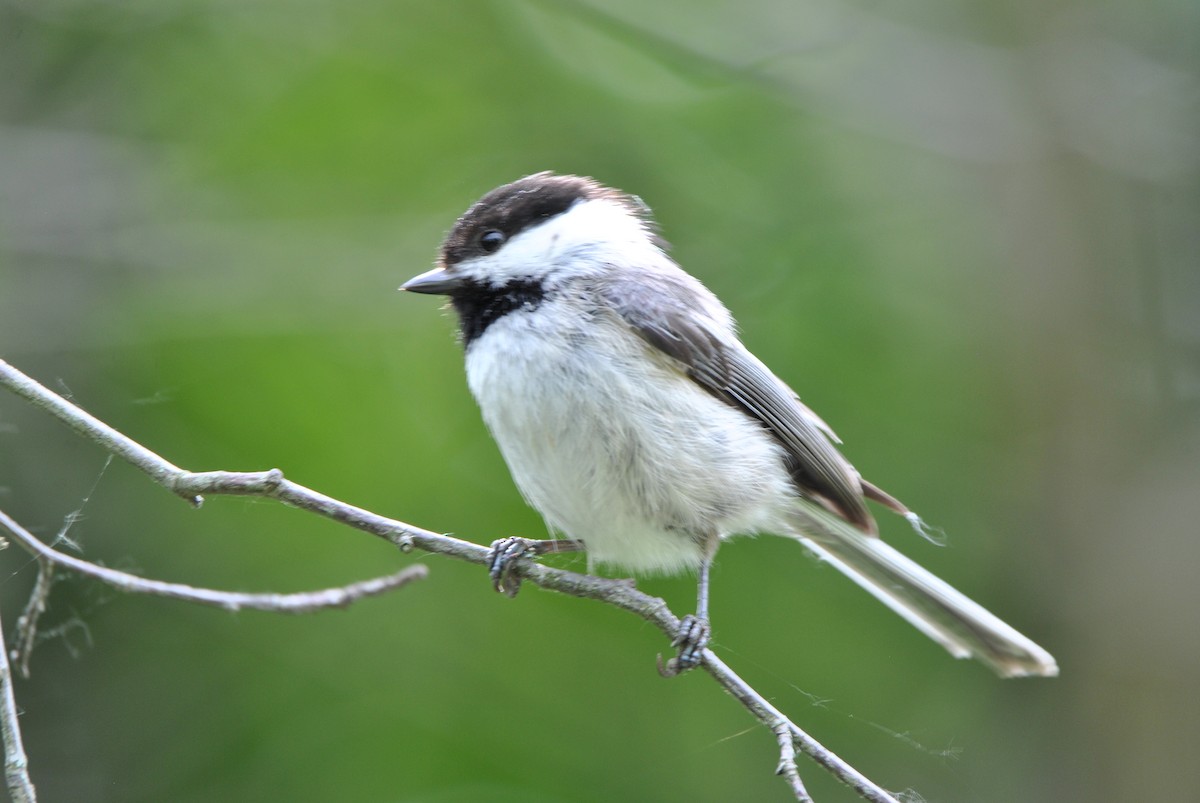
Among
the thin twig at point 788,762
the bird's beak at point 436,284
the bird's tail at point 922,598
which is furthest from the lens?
the bird's tail at point 922,598

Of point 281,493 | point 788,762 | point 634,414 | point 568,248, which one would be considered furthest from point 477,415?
point 788,762

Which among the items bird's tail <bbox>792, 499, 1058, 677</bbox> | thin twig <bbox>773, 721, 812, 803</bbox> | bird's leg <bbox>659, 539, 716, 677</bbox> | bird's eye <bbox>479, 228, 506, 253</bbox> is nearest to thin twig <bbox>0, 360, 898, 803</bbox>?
thin twig <bbox>773, 721, 812, 803</bbox>

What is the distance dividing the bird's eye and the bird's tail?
1156mm

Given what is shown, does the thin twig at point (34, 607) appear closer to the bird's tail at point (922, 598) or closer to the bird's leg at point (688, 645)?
the bird's leg at point (688, 645)

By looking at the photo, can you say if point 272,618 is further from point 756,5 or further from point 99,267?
point 756,5

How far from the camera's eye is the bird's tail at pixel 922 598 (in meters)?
3.06

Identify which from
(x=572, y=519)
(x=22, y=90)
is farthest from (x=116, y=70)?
(x=572, y=519)

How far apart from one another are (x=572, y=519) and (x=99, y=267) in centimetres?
304

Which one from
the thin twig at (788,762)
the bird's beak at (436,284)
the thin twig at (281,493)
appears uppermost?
the bird's beak at (436,284)

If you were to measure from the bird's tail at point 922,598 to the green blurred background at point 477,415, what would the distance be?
1.68 feet

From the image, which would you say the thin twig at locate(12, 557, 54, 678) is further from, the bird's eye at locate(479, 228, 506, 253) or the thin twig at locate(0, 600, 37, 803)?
the bird's eye at locate(479, 228, 506, 253)

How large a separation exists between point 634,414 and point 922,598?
115cm

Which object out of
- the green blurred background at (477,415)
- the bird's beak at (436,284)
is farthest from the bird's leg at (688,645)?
the bird's beak at (436,284)

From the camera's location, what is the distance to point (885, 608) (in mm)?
4199
